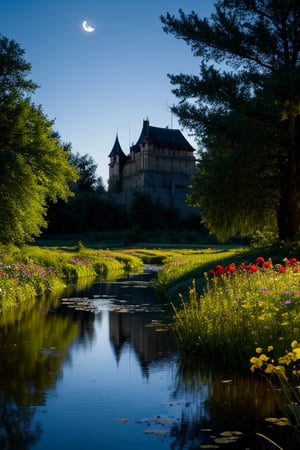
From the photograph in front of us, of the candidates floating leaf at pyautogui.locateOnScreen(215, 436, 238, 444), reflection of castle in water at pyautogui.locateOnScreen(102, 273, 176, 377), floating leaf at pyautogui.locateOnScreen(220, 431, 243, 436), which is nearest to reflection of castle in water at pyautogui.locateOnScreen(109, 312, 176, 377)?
reflection of castle in water at pyautogui.locateOnScreen(102, 273, 176, 377)

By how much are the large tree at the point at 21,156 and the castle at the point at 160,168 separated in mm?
54855

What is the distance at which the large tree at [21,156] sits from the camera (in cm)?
1967

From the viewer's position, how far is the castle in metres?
79.7

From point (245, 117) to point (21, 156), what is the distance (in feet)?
29.1

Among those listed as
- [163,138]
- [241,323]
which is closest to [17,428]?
[241,323]

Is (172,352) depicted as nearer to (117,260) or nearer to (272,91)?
(272,91)

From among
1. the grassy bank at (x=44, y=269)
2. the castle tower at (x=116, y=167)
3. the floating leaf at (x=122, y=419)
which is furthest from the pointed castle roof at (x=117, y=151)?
the floating leaf at (x=122, y=419)

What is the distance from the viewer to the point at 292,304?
9.51 metres

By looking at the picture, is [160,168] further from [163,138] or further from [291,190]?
[291,190]

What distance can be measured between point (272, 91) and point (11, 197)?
1024 cm

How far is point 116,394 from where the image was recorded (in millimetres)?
7984

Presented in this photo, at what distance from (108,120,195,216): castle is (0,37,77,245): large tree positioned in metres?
54.9

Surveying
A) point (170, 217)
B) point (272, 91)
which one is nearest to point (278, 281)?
point (272, 91)

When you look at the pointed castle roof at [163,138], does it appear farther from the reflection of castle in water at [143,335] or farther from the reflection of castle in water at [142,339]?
Answer: the reflection of castle in water at [142,339]
